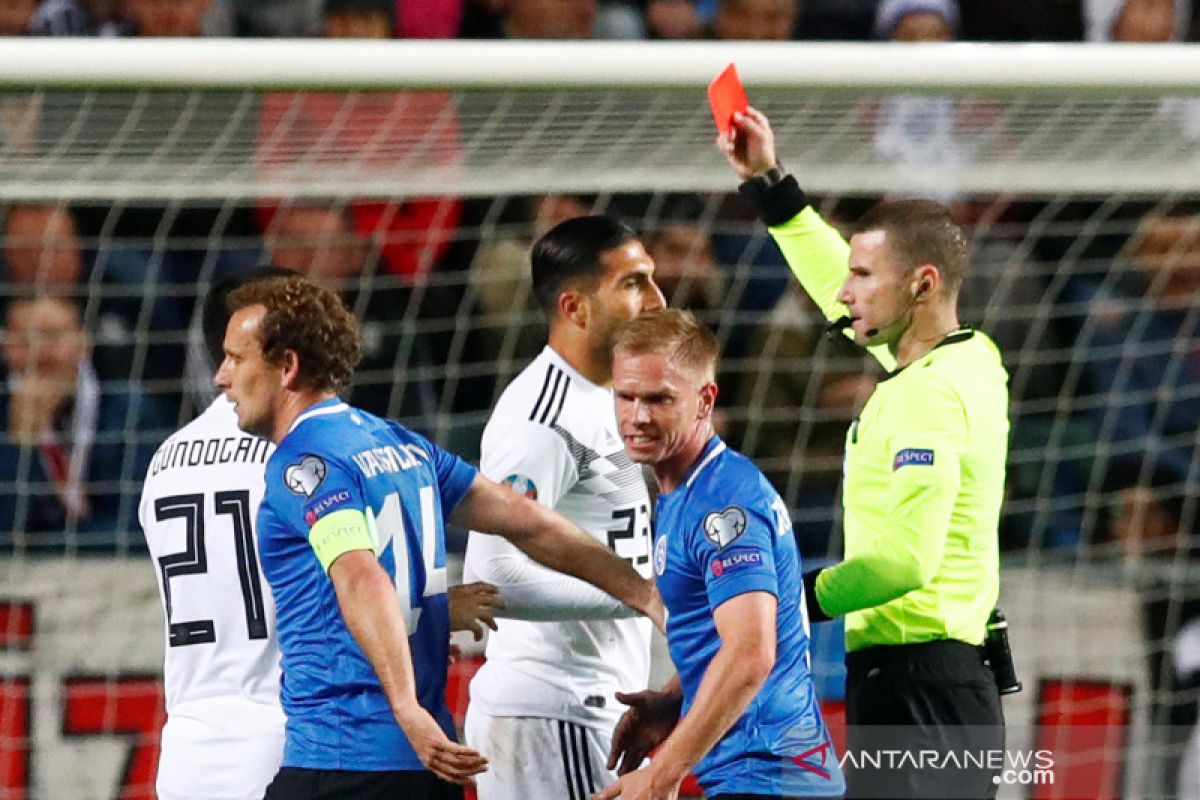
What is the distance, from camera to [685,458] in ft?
14.2

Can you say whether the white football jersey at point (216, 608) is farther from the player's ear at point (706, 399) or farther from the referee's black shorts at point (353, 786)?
the player's ear at point (706, 399)

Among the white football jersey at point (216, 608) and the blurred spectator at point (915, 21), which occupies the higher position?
the blurred spectator at point (915, 21)

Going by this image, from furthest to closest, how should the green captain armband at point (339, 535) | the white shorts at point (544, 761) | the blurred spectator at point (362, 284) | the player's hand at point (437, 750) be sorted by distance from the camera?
the blurred spectator at point (362, 284)
the white shorts at point (544, 761)
the green captain armband at point (339, 535)
the player's hand at point (437, 750)

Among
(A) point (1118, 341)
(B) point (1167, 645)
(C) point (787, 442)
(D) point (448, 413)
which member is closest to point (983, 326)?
(A) point (1118, 341)

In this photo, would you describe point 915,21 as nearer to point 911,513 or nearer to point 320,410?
point 911,513

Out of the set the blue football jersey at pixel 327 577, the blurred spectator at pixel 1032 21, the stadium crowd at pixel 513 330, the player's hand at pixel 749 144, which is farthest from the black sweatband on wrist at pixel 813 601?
the blurred spectator at pixel 1032 21

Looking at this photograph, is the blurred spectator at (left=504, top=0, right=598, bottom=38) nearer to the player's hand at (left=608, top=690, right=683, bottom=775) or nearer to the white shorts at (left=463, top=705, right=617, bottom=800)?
the white shorts at (left=463, top=705, right=617, bottom=800)

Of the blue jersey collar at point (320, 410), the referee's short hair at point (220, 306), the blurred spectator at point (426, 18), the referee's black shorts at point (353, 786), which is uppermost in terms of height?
the blurred spectator at point (426, 18)

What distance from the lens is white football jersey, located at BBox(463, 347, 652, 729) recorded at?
5164 mm

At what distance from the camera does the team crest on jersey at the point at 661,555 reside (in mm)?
4301

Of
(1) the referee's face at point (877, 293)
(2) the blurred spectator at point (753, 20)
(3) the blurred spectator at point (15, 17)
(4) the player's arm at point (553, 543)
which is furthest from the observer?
(2) the blurred spectator at point (753, 20)

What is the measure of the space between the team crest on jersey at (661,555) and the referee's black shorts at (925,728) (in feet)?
2.14

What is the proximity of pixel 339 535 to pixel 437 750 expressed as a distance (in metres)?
0.51

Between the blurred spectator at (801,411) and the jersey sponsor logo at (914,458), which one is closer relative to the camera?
the jersey sponsor logo at (914,458)
